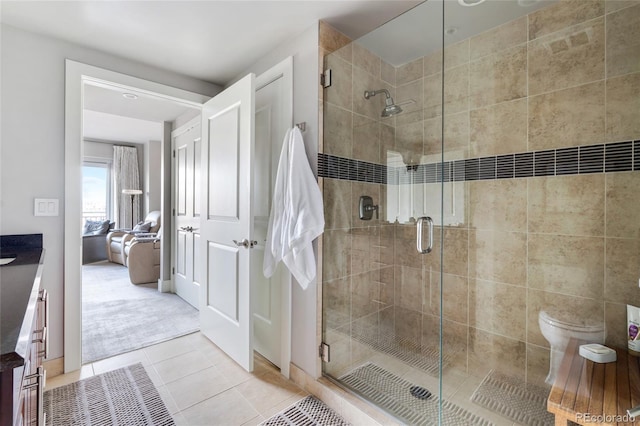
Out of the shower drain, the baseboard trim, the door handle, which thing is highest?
the door handle

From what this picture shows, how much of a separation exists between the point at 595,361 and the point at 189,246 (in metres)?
3.48

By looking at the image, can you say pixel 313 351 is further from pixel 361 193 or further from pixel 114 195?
pixel 114 195

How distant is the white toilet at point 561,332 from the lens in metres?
1.63

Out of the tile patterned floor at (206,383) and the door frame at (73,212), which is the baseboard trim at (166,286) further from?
the door frame at (73,212)

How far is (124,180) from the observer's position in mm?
6875

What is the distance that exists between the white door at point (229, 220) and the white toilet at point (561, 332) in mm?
1818

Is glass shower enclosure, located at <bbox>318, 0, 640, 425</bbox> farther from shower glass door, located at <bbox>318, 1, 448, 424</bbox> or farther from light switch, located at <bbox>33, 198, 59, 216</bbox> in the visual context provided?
light switch, located at <bbox>33, 198, 59, 216</bbox>

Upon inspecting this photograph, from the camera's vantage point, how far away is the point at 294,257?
184cm

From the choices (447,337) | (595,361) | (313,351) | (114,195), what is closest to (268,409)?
(313,351)

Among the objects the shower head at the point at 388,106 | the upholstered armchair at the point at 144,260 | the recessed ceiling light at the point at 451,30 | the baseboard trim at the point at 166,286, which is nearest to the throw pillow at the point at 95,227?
the upholstered armchair at the point at 144,260

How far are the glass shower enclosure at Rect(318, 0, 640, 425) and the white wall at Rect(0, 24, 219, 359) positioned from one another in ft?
5.94

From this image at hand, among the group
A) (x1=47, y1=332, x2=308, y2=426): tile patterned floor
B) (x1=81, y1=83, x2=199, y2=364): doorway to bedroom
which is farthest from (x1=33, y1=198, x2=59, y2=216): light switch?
(x1=47, y1=332, x2=308, y2=426): tile patterned floor

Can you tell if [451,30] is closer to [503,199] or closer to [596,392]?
[503,199]

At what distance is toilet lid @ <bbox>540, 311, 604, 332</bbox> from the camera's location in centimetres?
164
